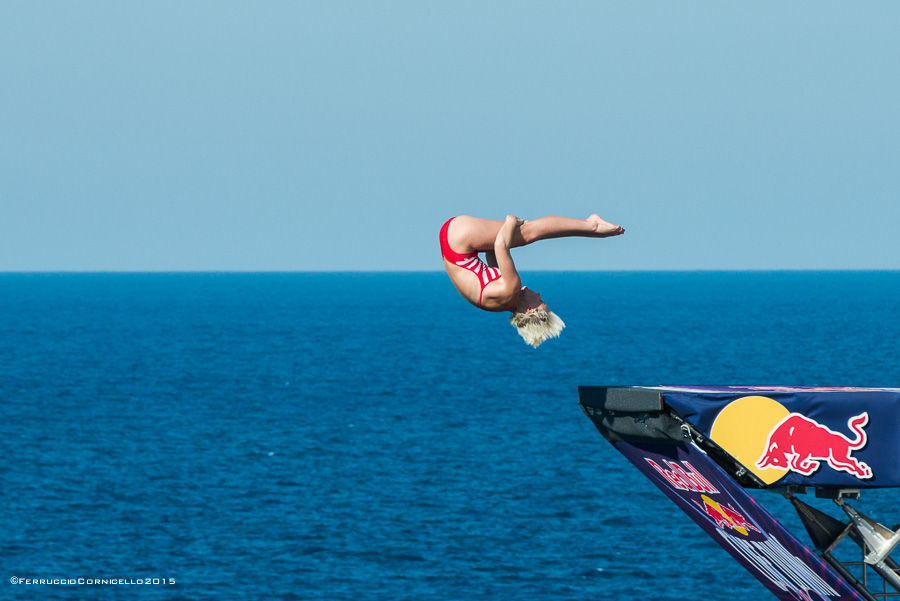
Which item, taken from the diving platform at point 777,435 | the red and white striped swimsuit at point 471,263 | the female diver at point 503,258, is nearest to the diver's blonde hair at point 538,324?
the female diver at point 503,258

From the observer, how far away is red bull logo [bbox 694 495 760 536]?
51.9ft

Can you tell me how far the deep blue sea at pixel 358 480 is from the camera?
180 feet

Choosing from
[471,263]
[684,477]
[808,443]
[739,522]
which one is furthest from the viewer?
[739,522]

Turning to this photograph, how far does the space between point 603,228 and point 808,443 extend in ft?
13.5

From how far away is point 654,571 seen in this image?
54.2 meters

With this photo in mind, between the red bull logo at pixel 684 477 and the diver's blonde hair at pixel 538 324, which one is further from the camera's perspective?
the red bull logo at pixel 684 477

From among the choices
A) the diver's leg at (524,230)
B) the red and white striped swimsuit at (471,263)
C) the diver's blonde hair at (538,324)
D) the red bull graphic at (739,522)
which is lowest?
the red bull graphic at (739,522)

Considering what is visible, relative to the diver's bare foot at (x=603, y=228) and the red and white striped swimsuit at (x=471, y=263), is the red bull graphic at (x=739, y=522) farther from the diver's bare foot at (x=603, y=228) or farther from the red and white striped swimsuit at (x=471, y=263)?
the red and white striped swimsuit at (x=471, y=263)

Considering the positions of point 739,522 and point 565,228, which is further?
point 739,522

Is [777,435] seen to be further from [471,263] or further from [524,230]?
[471,263]

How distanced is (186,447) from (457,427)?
21.4 meters

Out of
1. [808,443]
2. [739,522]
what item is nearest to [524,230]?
[808,443]

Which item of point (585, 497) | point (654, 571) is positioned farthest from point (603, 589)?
point (585, 497)

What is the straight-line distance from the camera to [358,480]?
74000 millimetres
